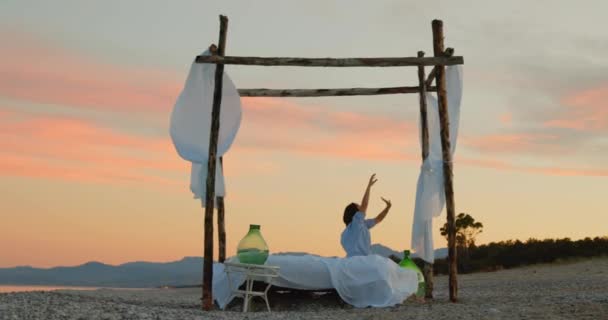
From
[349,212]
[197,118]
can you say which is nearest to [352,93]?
[349,212]

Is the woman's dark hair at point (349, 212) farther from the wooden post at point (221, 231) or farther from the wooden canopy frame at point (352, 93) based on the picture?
the wooden post at point (221, 231)

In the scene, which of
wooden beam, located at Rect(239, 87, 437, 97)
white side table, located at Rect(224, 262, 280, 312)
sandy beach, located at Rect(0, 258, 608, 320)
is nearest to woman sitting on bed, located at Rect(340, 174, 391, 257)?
sandy beach, located at Rect(0, 258, 608, 320)

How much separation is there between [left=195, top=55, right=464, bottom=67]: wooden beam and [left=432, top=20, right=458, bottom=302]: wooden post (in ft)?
0.71

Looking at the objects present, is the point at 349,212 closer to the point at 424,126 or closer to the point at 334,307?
the point at 334,307

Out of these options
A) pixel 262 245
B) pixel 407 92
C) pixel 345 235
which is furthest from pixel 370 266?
pixel 407 92

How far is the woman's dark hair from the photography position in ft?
36.9

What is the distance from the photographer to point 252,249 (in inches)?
405

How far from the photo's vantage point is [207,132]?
10.8 meters

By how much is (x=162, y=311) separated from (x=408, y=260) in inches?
177

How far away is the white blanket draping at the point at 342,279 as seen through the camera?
1055 centimetres

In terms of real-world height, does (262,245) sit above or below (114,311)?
above

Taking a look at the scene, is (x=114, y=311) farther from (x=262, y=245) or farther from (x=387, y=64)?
(x=387, y=64)

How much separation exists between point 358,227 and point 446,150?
1600 mm

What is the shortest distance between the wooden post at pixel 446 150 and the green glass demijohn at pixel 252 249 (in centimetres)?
254
